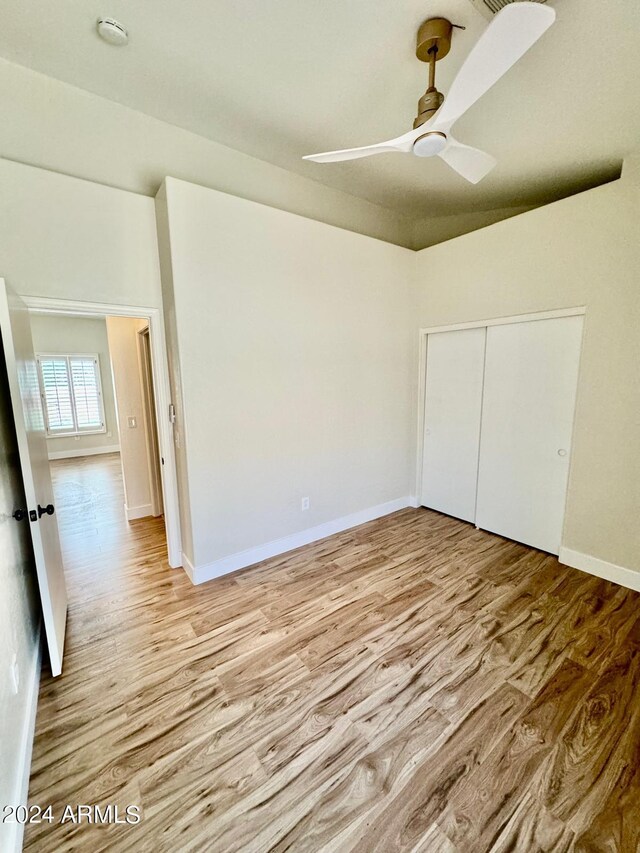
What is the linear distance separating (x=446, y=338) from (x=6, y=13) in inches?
145

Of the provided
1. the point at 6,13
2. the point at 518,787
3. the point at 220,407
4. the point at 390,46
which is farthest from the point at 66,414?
the point at 518,787

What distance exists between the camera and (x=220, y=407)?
2607 mm

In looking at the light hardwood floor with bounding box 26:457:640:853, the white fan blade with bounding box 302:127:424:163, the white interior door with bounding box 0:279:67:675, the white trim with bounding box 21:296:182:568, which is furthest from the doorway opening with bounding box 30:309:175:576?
the white fan blade with bounding box 302:127:424:163

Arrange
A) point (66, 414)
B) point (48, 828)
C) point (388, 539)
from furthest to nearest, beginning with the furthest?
point (66, 414) < point (388, 539) < point (48, 828)

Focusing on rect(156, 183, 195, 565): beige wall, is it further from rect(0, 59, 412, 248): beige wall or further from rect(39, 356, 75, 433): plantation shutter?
rect(39, 356, 75, 433): plantation shutter

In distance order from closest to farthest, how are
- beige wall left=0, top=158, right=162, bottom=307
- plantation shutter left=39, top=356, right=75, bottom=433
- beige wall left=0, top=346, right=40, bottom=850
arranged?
beige wall left=0, top=346, right=40, bottom=850
beige wall left=0, top=158, right=162, bottom=307
plantation shutter left=39, top=356, right=75, bottom=433

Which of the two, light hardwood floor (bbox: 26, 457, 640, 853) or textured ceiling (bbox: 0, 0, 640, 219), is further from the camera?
textured ceiling (bbox: 0, 0, 640, 219)

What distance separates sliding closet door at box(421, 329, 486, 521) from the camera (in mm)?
3402

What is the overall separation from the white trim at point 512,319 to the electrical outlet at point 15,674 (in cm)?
391

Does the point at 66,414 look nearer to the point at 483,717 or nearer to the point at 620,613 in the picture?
the point at 483,717

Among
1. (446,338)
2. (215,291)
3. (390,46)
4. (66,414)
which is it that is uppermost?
(390,46)

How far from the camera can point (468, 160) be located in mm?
1906

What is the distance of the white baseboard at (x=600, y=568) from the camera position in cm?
252

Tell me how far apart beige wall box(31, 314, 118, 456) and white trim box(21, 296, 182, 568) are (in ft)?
15.5
